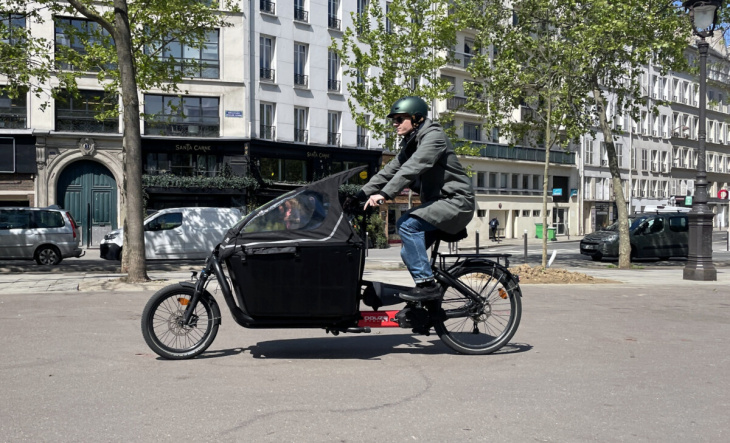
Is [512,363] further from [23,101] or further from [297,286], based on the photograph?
[23,101]

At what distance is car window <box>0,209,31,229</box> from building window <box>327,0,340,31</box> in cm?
2488

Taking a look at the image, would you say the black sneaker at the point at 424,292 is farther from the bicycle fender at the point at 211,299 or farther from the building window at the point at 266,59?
the building window at the point at 266,59

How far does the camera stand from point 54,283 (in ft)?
41.9

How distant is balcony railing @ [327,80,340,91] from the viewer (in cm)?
4356

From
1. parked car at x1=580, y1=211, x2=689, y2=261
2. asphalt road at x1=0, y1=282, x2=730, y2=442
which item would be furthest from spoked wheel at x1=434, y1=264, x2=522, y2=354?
parked car at x1=580, y1=211, x2=689, y2=261

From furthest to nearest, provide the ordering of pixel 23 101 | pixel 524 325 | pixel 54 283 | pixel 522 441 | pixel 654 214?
pixel 23 101 < pixel 654 214 < pixel 54 283 < pixel 524 325 < pixel 522 441

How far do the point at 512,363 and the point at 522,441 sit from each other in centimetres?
203

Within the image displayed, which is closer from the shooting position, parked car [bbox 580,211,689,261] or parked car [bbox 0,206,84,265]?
parked car [bbox 0,206,84,265]

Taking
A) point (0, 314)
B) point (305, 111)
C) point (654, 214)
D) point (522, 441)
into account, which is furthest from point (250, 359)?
Result: point (305, 111)

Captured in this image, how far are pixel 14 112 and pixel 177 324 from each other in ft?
108

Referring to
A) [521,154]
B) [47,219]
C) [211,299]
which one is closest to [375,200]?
[211,299]

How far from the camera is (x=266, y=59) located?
40625mm

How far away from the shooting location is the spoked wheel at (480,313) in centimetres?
600

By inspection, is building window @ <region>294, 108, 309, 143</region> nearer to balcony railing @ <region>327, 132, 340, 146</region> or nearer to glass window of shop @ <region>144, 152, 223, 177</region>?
balcony railing @ <region>327, 132, 340, 146</region>
